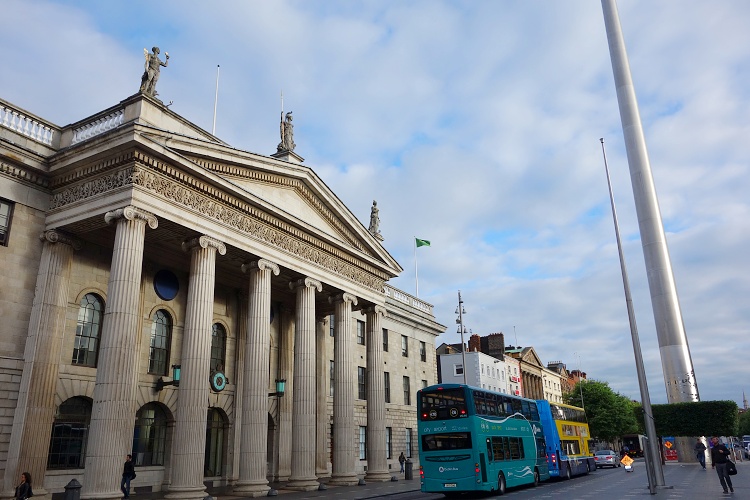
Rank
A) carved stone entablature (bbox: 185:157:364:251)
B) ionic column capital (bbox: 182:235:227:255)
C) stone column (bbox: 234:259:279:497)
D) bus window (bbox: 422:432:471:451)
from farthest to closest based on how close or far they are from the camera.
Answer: carved stone entablature (bbox: 185:157:364:251) < stone column (bbox: 234:259:279:497) < bus window (bbox: 422:432:471:451) < ionic column capital (bbox: 182:235:227:255)

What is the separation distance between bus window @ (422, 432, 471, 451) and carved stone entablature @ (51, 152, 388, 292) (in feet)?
32.9

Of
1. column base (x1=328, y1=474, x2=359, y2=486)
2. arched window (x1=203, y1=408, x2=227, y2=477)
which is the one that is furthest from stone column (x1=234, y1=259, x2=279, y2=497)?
column base (x1=328, y1=474, x2=359, y2=486)

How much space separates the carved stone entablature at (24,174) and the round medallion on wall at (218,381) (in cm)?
1069

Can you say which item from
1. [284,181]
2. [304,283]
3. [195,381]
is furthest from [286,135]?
[195,381]

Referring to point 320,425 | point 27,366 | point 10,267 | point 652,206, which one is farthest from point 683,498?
point 652,206

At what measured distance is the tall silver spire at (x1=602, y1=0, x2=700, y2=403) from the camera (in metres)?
50.2

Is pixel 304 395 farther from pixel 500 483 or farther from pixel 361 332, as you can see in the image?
pixel 361 332

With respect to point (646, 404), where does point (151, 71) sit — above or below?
above

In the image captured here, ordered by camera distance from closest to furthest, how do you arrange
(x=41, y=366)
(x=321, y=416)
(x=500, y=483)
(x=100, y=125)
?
(x=41, y=366)
(x=100, y=125)
(x=500, y=483)
(x=321, y=416)

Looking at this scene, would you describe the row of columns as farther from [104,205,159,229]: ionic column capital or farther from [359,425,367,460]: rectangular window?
[359,425,367,460]: rectangular window

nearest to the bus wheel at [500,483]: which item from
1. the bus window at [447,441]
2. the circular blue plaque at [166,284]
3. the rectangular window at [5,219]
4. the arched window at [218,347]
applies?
the bus window at [447,441]

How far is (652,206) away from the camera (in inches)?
2104

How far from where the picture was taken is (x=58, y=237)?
20.6 metres

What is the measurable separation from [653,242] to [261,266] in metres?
41.0
